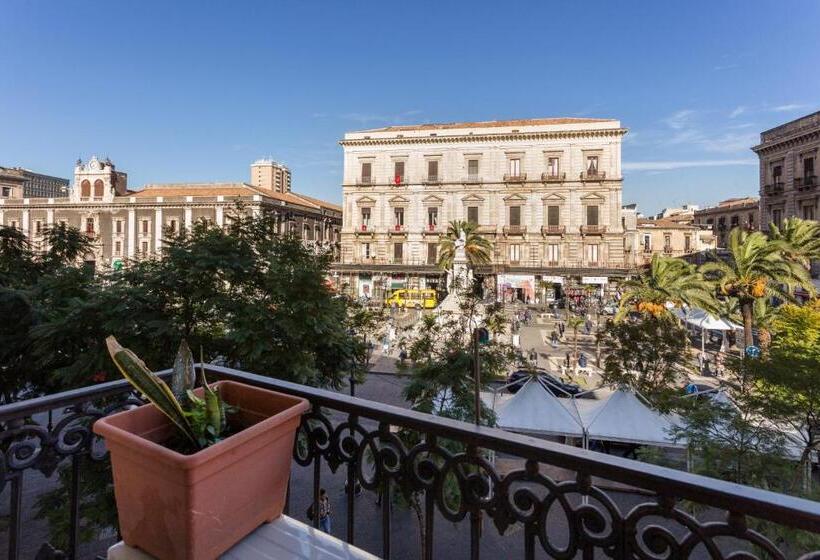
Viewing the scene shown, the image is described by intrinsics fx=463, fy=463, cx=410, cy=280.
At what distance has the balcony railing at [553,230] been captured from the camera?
1607 inches

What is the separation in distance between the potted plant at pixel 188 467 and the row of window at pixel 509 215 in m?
41.0

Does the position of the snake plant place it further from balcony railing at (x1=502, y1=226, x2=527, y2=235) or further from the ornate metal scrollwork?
balcony railing at (x1=502, y1=226, x2=527, y2=235)

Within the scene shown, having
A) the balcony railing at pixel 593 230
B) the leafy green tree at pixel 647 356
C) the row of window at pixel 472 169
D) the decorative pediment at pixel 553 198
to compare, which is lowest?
the leafy green tree at pixel 647 356

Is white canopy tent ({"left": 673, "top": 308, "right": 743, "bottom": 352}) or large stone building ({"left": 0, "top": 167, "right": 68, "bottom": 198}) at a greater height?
large stone building ({"left": 0, "top": 167, "right": 68, "bottom": 198})

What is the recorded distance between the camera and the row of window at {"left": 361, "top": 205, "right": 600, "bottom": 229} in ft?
132

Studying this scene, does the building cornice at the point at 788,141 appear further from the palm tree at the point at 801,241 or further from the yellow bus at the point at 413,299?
Result: the yellow bus at the point at 413,299

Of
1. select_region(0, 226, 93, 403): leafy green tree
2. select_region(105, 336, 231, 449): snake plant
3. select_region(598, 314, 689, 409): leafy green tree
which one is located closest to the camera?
select_region(105, 336, 231, 449): snake plant

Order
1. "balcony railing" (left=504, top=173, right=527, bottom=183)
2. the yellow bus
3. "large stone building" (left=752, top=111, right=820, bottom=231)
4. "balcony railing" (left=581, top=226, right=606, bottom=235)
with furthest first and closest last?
"balcony railing" (left=504, top=173, right=527, bottom=183) < "balcony railing" (left=581, top=226, right=606, bottom=235) < the yellow bus < "large stone building" (left=752, top=111, right=820, bottom=231)

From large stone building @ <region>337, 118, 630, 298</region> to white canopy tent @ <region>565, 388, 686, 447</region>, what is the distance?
30918mm

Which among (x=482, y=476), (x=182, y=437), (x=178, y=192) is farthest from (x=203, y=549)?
(x=178, y=192)

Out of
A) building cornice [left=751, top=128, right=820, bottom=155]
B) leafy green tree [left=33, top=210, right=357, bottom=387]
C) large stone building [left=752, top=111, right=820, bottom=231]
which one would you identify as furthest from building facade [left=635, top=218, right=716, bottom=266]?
leafy green tree [left=33, top=210, right=357, bottom=387]

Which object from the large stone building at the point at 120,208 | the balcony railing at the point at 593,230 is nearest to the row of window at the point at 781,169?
the balcony railing at the point at 593,230

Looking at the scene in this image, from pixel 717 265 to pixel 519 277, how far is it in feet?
76.5

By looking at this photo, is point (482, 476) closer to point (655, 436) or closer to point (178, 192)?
point (655, 436)
